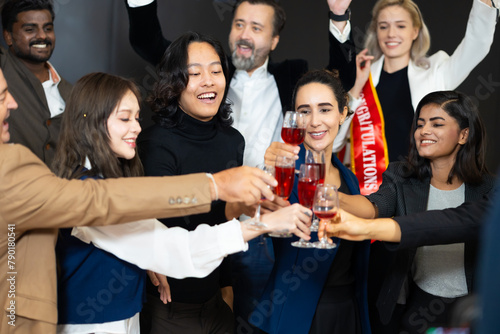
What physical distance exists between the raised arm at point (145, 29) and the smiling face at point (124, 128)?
1.44 metres

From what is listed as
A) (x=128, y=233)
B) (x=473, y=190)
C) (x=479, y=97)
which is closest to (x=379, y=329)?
(x=473, y=190)

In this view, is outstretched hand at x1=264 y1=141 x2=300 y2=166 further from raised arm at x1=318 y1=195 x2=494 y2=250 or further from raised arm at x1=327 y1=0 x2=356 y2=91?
raised arm at x1=327 y1=0 x2=356 y2=91

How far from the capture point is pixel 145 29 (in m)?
3.31

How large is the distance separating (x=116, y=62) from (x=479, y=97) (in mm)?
2620

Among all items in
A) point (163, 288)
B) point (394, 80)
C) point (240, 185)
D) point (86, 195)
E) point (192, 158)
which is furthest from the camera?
point (394, 80)

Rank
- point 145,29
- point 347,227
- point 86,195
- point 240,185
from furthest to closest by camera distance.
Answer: point 145,29
point 347,227
point 240,185
point 86,195

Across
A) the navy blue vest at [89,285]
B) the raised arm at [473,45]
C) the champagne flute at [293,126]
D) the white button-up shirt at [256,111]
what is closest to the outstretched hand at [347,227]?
the champagne flute at [293,126]

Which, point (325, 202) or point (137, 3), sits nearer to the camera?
point (325, 202)

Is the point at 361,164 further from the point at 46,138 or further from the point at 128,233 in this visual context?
the point at 128,233

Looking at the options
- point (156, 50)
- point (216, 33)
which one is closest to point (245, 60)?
point (156, 50)

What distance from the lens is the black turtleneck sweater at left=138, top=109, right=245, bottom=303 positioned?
2.19m

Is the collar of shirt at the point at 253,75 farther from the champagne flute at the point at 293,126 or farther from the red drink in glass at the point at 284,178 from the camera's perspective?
the red drink in glass at the point at 284,178

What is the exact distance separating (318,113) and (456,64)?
1.53 meters

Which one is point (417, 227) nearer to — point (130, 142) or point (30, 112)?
point (130, 142)
